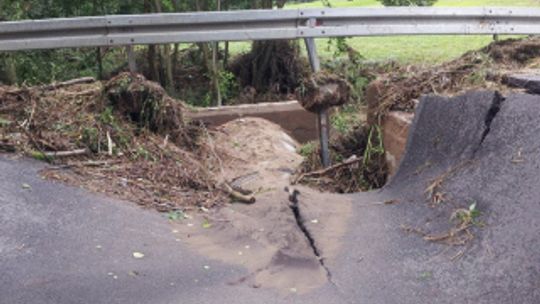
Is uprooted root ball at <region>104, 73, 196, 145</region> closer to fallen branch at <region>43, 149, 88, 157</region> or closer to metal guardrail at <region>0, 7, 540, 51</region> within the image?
metal guardrail at <region>0, 7, 540, 51</region>

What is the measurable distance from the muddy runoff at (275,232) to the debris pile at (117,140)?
370mm

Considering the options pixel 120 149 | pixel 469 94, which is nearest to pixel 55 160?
pixel 120 149

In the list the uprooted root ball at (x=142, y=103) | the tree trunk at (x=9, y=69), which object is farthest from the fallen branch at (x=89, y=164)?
the tree trunk at (x=9, y=69)

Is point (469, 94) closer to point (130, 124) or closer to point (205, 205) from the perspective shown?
point (205, 205)

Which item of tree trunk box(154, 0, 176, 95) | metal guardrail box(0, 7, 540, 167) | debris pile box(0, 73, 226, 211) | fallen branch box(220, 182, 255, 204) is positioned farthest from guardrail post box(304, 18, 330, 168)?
tree trunk box(154, 0, 176, 95)

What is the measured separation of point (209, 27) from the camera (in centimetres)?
656

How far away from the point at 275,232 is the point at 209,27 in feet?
9.84

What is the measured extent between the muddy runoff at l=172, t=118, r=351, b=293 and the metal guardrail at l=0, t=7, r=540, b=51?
1518mm

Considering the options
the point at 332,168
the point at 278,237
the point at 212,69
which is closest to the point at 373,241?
the point at 278,237

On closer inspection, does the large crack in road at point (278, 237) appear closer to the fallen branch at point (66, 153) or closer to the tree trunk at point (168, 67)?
the fallen branch at point (66, 153)

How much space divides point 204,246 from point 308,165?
2727mm

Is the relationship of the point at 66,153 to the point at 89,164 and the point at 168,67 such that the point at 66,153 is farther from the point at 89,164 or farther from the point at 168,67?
the point at 168,67

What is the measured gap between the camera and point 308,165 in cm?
658

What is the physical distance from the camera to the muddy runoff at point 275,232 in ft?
11.8
